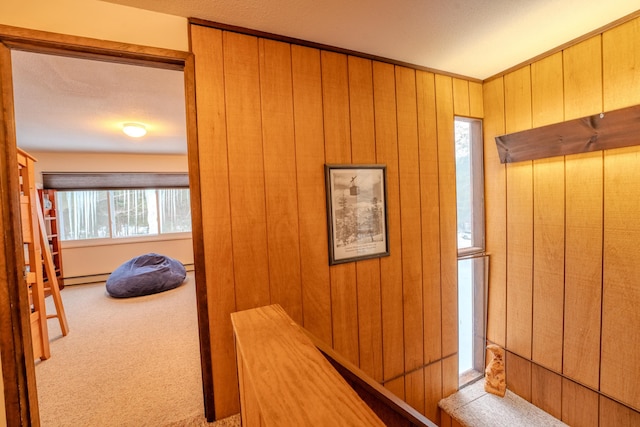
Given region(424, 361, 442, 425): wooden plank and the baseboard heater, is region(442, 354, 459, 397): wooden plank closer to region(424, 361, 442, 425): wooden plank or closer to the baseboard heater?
region(424, 361, 442, 425): wooden plank

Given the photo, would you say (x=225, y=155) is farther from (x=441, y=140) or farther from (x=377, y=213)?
(x=441, y=140)

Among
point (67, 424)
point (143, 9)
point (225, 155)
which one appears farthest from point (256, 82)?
point (67, 424)

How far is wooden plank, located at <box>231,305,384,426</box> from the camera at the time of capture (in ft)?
1.79

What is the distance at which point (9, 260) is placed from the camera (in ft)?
3.84

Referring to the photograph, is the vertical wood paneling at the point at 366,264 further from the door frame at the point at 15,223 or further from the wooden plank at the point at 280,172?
the door frame at the point at 15,223

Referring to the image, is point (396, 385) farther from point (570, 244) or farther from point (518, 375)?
point (570, 244)

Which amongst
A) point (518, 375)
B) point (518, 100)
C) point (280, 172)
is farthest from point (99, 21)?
point (518, 375)

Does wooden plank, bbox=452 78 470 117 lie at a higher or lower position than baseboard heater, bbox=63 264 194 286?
higher

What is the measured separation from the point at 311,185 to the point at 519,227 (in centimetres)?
167

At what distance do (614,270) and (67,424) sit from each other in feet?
11.2

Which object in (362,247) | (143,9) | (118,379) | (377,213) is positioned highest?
(143,9)

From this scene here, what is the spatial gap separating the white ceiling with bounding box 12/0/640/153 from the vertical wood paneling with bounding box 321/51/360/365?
167 mm

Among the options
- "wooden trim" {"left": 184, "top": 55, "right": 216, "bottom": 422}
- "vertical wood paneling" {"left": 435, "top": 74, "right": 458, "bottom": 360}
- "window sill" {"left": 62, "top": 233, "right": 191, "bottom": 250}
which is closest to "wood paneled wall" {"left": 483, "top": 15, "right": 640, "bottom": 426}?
"vertical wood paneling" {"left": 435, "top": 74, "right": 458, "bottom": 360}

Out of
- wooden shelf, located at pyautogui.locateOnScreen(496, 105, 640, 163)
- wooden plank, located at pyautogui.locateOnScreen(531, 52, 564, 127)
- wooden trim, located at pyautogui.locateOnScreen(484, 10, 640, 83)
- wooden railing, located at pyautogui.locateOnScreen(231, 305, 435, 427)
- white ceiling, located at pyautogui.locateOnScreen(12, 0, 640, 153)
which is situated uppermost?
white ceiling, located at pyautogui.locateOnScreen(12, 0, 640, 153)
